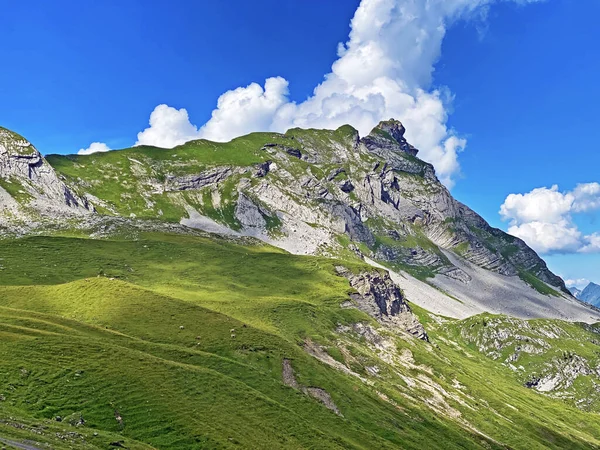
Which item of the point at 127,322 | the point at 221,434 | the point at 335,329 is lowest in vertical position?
the point at 221,434

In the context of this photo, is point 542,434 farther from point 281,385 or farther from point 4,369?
point 4,369

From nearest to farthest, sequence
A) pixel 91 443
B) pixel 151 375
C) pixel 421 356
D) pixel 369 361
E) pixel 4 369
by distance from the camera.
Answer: pixel 91 443 → pixel 4 369 → pixel 151 375 → pixel 369 361 → pixel 421 356

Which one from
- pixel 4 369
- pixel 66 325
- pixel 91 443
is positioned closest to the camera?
pixel 91 443

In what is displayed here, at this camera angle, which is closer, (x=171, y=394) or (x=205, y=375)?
(x=171, y=394)

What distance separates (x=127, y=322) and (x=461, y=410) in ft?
333

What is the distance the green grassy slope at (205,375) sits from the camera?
63.2 metres

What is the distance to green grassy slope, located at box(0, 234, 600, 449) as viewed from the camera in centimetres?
6322

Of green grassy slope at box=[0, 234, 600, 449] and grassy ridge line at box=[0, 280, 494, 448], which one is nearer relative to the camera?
green grassy slope at box=[0, 234, 600, 449]

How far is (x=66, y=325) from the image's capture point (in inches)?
3580

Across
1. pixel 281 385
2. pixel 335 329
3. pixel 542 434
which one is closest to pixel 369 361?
pixel 335 329

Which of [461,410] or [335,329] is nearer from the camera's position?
[461,410]

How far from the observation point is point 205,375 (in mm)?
82562

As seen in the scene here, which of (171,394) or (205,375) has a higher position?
(205,375)

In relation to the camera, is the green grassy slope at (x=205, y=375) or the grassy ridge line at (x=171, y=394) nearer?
the green grassy slope at (x=205, y=375)
